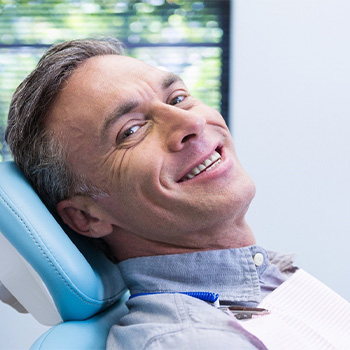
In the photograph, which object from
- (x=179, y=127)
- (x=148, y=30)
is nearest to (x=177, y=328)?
(x=179, y=127)

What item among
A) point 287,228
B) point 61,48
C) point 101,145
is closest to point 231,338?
point 101,145

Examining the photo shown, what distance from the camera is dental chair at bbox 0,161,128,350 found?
1017 millimetres

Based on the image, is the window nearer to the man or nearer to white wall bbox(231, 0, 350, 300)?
white wall bbox(231, 0, 350, 300)

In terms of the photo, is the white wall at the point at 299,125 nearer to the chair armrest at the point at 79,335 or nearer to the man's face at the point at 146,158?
the man's face at the point at 146,158

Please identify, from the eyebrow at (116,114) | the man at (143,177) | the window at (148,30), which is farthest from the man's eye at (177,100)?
the window at (148,30)

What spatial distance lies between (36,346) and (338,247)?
192 cm

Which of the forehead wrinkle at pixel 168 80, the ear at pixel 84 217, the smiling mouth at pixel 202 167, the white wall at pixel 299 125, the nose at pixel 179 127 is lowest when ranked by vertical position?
the white wall at pixel 299 125

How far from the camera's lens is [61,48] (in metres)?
1.29

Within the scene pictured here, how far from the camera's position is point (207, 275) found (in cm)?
111

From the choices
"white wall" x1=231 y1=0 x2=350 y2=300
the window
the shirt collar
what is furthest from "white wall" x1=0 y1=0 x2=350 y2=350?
the shirt collar

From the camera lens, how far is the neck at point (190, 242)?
114 centimetres

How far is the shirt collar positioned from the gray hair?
23cm

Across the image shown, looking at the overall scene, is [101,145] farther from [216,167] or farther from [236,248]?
[236,248]

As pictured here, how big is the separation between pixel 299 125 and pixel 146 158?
1.63 metres
